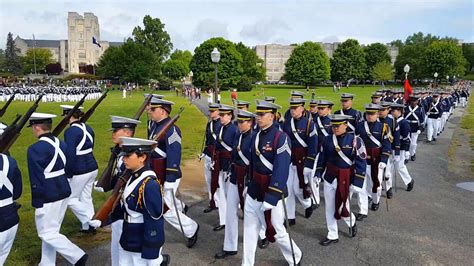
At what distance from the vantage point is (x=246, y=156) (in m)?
6.86

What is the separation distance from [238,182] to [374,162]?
411cm

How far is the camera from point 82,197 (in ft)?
25.6

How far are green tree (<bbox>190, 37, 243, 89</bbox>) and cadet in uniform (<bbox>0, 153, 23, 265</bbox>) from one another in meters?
68.3

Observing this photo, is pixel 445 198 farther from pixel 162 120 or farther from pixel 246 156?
pixel 162 120

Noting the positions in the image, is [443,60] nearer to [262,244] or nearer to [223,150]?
[223,150]

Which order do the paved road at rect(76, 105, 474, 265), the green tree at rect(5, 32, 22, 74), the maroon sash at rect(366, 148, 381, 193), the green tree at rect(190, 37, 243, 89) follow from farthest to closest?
1. the green tree at rect(5, 32, 22, 74)
2. the green tree at rect(190, 37, 243, 89)
3. the maroon sash at rect(366, 148, 381, 193)
4. the paved road at rect(76, 105, 474, 265)

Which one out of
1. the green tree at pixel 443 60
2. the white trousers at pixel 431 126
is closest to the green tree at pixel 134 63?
the white trousers at pixel 431 126

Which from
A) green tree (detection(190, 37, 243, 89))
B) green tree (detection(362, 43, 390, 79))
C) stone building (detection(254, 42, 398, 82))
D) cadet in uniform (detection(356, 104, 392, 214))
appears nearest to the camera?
cadet in uniform (detection(356, 104, 392, 214))

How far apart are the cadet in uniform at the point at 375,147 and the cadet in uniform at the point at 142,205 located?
613cm

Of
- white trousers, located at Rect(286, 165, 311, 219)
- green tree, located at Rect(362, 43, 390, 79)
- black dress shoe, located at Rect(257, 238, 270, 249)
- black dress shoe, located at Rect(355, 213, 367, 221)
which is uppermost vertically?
green tree, located at Rect(362, 43, 390, 79)

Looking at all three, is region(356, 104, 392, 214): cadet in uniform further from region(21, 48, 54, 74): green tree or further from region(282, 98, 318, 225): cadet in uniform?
region(21, 48, 54, 74): green tree

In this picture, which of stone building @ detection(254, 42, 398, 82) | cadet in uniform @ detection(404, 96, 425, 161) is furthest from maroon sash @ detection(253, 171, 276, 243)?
stone building @ detection(254, 42, 398, 82)

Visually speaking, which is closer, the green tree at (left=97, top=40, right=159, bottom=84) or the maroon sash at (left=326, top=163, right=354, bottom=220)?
the maroon sash at (left=326, top=163, right=354, bottom=220)

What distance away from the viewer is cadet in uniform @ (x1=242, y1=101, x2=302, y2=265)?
599 centimetres
